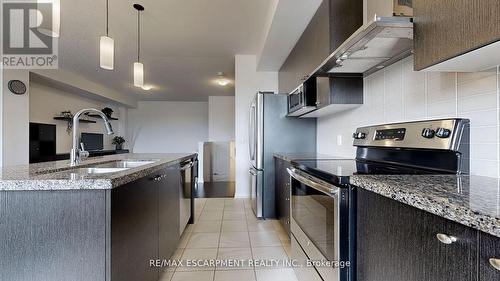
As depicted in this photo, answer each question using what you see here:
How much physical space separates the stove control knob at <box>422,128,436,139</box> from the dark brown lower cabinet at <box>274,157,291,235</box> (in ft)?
4.50

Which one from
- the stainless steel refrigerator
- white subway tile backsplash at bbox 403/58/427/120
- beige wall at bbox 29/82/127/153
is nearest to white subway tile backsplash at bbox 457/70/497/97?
white subway tile backsplash at bbox 403/58/427/120

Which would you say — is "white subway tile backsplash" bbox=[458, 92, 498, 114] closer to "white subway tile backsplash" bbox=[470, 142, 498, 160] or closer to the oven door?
Answer: "white subway tile backsplash" bbox=[470, 142, 498, 160]

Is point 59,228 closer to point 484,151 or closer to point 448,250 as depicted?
point 448,250

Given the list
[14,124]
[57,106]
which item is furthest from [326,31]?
[57,106]

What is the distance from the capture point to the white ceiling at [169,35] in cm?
312

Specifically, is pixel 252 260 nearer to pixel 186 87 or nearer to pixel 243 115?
pixel 243 115

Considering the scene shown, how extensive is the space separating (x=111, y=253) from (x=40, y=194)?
38 centimetres

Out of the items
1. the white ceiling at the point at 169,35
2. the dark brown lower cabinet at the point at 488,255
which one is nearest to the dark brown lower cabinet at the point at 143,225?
the dark brown lower cabinet at the point at 488,255

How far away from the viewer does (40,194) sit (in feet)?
3.59

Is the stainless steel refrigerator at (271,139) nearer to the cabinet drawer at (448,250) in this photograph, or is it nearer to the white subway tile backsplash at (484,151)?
the white subway tile backsplash at (484,151)

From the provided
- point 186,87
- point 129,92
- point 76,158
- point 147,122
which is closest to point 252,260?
point 76,158

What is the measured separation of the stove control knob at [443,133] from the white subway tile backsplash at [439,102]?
0.09 meters

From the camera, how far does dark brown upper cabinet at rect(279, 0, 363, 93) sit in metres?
1.92

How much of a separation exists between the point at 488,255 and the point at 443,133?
2.69ft
